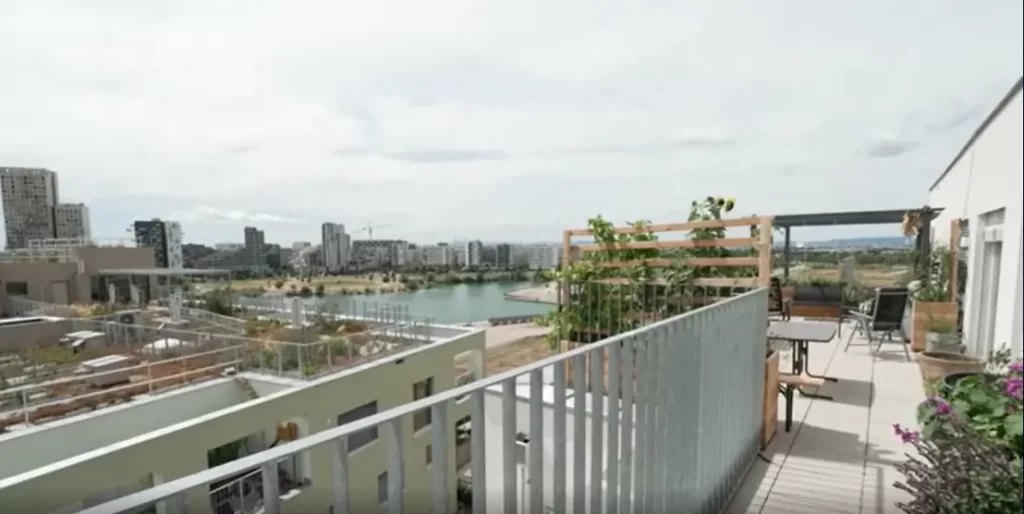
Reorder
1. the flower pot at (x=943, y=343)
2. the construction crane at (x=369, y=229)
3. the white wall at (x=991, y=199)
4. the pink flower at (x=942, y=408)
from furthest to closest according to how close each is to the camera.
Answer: the construction crane at (x=369, y=229) < the flower pot at (x=943, y=343) < the white wall at (x=991, y=199) < the pink flower at (x=942, y=408)

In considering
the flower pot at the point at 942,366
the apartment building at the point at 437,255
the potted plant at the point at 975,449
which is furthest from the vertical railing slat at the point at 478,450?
the apartment building at the point at 437,255

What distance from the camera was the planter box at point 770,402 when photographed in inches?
122

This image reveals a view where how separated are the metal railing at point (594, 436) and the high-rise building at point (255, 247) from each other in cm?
2284

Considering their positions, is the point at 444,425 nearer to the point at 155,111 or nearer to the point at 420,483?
the point at 420,483

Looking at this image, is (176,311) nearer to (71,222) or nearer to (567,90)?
(71,222)

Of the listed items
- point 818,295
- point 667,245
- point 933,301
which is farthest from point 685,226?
point 818,295

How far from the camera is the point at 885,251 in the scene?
330 inches

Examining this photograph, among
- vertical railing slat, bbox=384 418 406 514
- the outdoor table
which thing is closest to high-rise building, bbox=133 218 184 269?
the outdoor table

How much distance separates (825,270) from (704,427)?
855 cm

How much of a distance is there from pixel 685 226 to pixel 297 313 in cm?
1459

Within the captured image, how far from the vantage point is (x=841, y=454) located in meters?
2.96

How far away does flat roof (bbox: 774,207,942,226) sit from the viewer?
8.85 meters

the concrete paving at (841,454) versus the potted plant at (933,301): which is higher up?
the potted plant at (933,301)

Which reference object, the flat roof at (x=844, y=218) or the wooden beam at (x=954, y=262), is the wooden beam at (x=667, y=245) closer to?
the wooden beam at (x=954, y=262)
